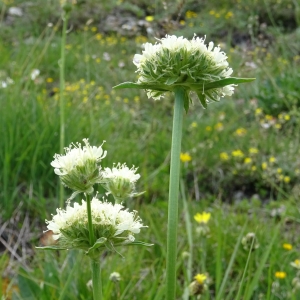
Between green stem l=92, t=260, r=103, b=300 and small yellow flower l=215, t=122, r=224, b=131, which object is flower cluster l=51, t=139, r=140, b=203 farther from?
small yellow flower l=215, t=122, r=224, b=131

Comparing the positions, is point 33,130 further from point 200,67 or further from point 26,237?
point 200,67

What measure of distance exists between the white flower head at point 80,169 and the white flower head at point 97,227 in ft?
0.16

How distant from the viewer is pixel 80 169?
0.64 metres

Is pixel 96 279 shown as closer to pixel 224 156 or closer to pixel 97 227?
pixel 97 227

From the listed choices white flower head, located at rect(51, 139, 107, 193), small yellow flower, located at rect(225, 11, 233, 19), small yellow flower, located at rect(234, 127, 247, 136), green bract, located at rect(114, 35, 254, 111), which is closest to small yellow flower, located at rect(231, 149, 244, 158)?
small yellow flower, located at rect(234, 127, 247, 136)

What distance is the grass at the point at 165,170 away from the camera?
1457mm

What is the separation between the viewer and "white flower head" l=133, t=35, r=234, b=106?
673 mm

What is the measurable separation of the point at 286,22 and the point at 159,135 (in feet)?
11.6

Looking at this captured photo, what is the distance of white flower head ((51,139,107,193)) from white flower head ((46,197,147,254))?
5 centimetres

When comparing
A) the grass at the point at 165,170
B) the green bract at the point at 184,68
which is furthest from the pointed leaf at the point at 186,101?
the grass at the point at 165,170

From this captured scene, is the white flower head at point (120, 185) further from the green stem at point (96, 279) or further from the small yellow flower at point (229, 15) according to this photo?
the small yellow flower at point (229, 15)

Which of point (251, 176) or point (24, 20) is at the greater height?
point (24, 20)

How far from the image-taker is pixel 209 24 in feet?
18.4

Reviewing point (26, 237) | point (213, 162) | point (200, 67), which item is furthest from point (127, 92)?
point (200, 67)
